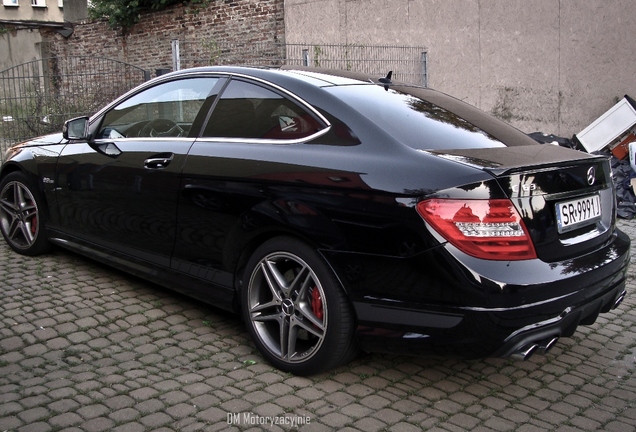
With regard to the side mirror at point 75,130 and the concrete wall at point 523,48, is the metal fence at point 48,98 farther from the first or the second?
the concrete wall at point 523,48

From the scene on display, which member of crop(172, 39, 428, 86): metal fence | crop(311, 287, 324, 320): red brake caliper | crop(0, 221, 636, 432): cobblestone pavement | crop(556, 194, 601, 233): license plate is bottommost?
crop(0, 221, 636, 432): cobblestone pavement

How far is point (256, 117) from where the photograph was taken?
12.8 ft

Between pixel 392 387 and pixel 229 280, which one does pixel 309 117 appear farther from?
pixel 392 387

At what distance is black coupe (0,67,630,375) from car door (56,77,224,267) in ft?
0.05

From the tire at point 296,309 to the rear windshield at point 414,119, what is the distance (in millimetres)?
786

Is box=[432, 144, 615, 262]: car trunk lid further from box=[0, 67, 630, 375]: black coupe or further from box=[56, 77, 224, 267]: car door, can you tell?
box=[56, 77, 224, 267]: car door

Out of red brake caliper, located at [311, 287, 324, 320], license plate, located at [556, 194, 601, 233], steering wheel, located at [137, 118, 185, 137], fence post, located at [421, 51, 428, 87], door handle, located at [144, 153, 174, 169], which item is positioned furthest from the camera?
fence post, located at [421, 51, 428, 87]

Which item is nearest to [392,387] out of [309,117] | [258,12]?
[309,117]

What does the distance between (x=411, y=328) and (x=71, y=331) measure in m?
2.24

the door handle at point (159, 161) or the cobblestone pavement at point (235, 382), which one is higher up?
the door handle at point (159, 161)

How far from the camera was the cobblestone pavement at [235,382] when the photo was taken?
314 centimetres

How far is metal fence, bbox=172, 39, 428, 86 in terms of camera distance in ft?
45.2

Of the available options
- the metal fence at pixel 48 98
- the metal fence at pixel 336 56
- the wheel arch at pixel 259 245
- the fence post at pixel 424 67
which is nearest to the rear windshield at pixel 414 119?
the wheel arch at pixel 259 245

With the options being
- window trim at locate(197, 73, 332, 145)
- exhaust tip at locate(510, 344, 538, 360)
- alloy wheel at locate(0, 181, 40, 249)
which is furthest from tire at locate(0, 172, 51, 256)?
exhaust tip at locate(510, 344, 538, 360)
